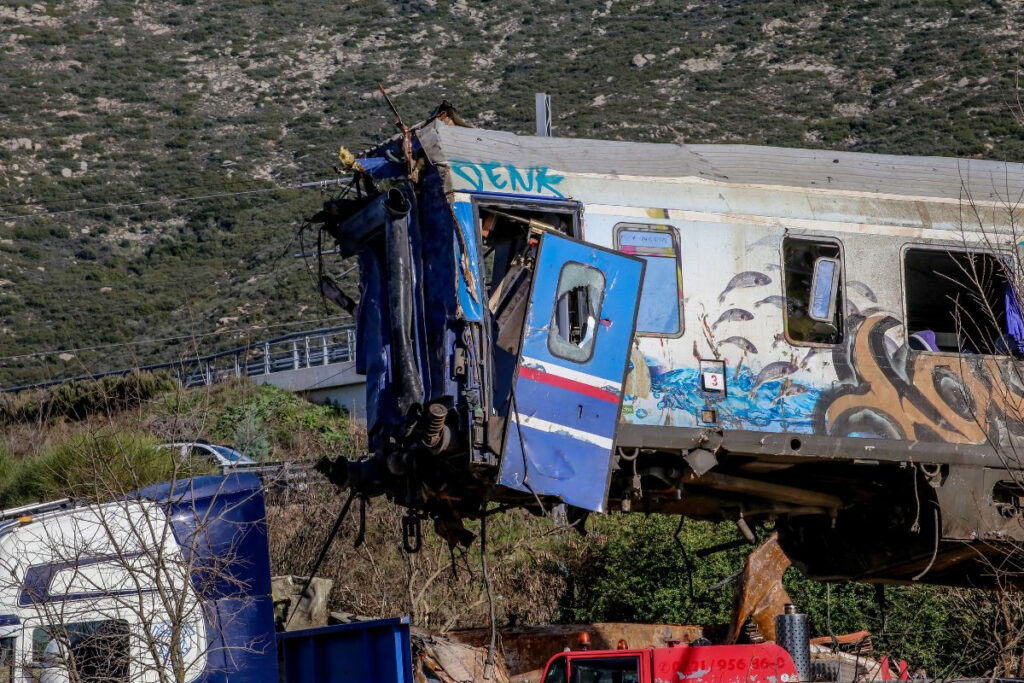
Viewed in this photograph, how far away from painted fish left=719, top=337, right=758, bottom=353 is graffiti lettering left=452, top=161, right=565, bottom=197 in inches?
75.5

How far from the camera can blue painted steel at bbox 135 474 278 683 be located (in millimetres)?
14828

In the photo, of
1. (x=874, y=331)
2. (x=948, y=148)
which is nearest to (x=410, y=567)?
(x=874, y=331)

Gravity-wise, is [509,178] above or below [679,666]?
above

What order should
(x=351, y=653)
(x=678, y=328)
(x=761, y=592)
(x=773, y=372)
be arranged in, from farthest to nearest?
(x=761, y=592), (x=351, y=653), (x=773, y=372), (x=678, y=328)

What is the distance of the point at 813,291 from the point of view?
41.9 feet

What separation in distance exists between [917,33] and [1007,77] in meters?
7.96

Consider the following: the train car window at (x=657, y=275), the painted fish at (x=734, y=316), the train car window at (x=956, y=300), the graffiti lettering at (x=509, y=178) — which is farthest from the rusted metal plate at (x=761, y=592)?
the graffiti lettering at (x=509, y=178)

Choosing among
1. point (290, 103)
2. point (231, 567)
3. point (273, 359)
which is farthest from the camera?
point (290, 103)

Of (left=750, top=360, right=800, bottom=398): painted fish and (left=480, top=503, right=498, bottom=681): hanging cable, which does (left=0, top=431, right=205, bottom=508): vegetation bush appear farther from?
(left=750, top=360, right=800, bottom=398): painted fish

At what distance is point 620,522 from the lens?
2280 cm

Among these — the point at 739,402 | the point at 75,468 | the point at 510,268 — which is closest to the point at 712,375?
the point at 739,402

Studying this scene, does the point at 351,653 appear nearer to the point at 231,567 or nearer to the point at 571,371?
the point at 231,567

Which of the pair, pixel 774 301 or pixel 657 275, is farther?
pixel 774 301

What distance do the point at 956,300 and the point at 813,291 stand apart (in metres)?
1.64
